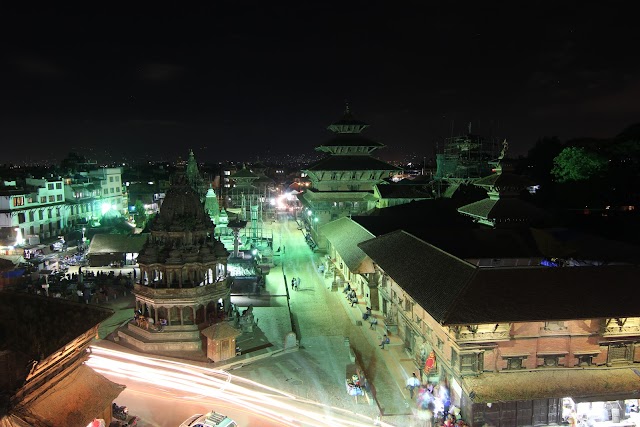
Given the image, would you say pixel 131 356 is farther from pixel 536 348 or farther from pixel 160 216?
pixel 536 348

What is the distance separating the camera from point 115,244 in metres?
43.3

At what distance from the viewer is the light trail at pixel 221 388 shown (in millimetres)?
17953

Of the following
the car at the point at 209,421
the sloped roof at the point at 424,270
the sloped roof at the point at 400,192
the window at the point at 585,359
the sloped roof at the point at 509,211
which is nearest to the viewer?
the car at the point at 209,421

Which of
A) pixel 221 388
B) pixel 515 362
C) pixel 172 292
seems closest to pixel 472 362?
pixel 515 362

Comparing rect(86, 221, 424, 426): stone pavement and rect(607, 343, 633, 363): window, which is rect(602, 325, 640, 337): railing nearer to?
rect(607, 343, 633, 363): window

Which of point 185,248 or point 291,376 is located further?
point 185,248

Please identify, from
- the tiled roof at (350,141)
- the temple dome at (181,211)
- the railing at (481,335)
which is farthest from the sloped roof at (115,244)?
the railing at (481,335)

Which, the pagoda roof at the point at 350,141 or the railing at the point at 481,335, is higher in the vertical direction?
Result: the pagoda roof at the point at 350,141

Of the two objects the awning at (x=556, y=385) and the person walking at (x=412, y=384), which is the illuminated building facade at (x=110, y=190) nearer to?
the person walking at (x=412, y=384)

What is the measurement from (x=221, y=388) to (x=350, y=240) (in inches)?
731

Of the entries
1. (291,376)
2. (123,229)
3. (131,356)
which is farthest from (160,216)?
(123,229)

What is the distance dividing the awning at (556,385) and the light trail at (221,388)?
400 cm

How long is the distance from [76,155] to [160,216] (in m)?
78.8

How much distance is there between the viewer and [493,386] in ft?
54.3
